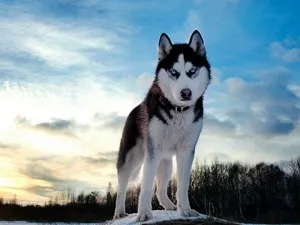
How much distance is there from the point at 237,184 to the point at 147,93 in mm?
63465

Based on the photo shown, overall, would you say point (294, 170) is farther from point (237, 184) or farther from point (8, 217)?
point (8, 217)

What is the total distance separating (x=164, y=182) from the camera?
8.38 meters

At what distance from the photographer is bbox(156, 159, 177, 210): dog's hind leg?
8.34 m

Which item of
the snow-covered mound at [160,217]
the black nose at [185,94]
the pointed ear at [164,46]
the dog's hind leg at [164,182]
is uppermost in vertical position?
the pointed ear at [164,46]


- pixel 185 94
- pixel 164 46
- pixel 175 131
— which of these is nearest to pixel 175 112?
pixel 175 131

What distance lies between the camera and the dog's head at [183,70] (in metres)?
6.70

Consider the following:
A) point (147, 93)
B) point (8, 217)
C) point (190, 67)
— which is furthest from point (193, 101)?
point (8, 217)

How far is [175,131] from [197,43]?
4.81 feet

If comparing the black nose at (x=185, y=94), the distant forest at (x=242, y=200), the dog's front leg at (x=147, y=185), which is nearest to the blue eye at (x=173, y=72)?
the black nose at (x=185, y=94)

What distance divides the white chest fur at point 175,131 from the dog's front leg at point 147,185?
173 mm

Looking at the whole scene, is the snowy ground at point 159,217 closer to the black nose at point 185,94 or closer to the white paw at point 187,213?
the white paw at point 187,213

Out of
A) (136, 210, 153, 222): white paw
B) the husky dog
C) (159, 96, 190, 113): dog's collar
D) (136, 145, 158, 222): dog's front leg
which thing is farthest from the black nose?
(136, 210, 153, 222): white paw

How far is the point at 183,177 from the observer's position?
7.48 m

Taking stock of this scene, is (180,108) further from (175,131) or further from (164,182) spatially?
(164,182)
